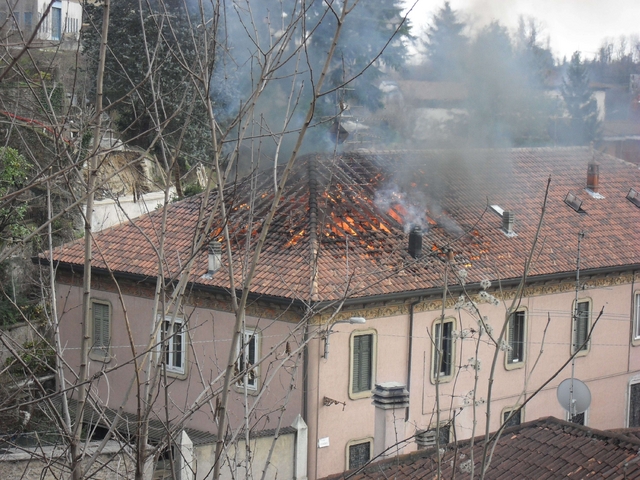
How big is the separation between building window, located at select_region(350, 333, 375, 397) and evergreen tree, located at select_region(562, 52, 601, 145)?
1651 centimetres

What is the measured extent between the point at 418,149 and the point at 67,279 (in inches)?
362

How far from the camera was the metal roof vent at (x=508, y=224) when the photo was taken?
67.4 feet

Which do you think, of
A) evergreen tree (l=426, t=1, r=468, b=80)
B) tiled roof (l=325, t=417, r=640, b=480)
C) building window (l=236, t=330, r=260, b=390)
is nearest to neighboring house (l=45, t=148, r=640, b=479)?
building window (l=236, t=330, r=260, b=390)

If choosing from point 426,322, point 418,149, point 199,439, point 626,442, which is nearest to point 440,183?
point 418,149

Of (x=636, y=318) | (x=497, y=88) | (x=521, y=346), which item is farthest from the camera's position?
(x=497, y=88)

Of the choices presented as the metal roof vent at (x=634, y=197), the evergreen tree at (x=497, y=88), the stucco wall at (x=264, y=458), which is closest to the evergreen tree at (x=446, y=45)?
the evergreen tree at (x=497, y=88)

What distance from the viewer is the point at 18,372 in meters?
18.2

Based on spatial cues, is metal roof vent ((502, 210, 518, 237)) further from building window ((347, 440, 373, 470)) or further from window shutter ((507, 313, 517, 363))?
building window ((347, 440, 373, 470))

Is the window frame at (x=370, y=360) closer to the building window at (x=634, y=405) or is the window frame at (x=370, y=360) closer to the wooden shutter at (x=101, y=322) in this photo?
the wooden shutter at (x=101, y=322)

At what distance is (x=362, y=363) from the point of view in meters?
17.4

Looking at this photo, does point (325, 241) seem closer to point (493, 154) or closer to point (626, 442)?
point (626, 442)

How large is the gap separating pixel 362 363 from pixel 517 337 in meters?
4.54

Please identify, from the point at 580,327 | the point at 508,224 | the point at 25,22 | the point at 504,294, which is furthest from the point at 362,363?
the point at 25,22

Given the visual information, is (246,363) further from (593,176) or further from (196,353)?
(593,176)
